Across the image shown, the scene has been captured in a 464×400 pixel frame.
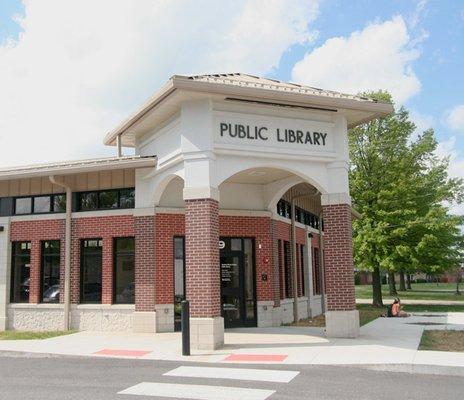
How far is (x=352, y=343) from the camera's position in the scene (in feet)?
38.9

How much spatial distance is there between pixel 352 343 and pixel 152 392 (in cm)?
580

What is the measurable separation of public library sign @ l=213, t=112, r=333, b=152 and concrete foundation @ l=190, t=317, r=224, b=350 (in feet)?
13.5

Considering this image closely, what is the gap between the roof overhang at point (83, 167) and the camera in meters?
14.3

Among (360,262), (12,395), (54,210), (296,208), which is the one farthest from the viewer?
(360,262)

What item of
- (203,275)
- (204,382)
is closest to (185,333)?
(203,275)

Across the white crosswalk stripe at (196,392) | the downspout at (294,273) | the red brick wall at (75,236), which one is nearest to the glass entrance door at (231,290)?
the downspout at (294,273)

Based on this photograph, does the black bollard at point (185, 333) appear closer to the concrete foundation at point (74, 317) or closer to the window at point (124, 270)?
the concrete foundation at point (74, 317)

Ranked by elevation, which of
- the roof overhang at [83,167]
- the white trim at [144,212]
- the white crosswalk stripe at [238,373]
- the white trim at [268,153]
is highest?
the roof overhang at [83,167]

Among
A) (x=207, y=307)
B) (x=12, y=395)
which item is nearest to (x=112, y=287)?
(x=207, y=307)

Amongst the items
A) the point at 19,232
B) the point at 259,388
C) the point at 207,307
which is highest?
the point at 19,232

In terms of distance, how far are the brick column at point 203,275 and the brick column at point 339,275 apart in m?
2.93

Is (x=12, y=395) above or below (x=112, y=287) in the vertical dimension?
below

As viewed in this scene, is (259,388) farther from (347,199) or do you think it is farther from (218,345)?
(347,199)

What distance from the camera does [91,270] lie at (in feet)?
51.8
